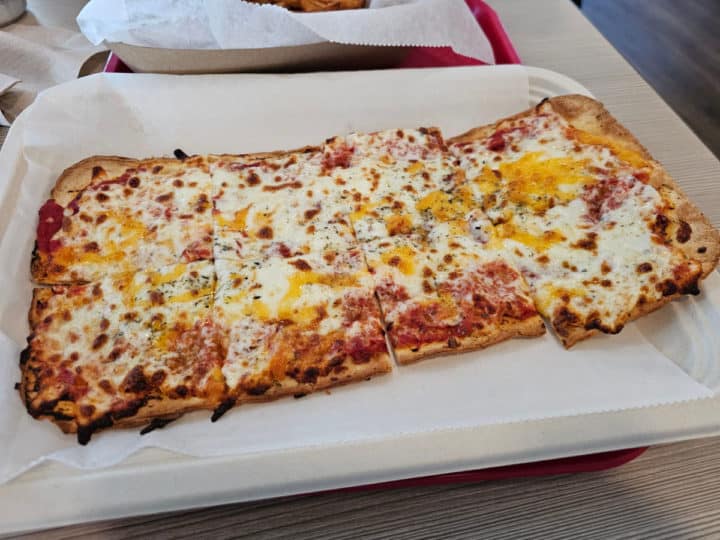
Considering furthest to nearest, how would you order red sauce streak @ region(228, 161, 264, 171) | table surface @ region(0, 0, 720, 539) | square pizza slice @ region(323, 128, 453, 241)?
red sauce streak @ region(228, 161, 264, 171), square pizza slice @ region(323, 128, 453, 241), table surface @ region(0, 0, 720, 539)

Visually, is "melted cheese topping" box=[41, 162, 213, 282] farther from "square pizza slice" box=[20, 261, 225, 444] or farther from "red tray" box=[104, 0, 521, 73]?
"red tray" box=[104, 0, 521, 73]

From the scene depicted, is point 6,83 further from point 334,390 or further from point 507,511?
point 507,511

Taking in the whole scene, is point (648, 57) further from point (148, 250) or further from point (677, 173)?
point (148, 250)

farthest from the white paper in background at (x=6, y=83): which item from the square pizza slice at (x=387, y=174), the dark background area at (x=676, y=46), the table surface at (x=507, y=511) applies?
the dark background area at (x=676, y=46)

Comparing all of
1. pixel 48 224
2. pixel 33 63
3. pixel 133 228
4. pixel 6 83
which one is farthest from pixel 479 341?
pixel 33 63

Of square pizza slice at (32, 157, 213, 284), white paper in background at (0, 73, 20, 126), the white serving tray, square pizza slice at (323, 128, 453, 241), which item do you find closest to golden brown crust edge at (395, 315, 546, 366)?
the white serving tray

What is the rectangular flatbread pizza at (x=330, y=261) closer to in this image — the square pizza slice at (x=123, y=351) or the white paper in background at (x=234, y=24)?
A: the square pizza slice at (x=123, y=351)

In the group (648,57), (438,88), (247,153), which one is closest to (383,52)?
(438,88)
